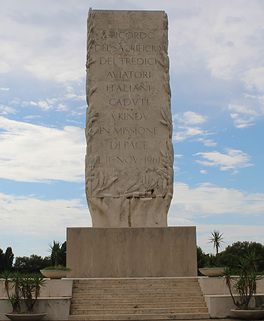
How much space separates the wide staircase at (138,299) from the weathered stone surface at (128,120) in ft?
10.1

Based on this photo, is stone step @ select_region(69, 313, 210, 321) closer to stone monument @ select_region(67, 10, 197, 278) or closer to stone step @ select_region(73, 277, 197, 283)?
stone step @ select_region(73, 277, 197, 283)

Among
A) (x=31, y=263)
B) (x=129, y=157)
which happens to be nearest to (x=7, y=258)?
(x=31, y=263)

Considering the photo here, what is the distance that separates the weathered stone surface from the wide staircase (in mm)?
3069

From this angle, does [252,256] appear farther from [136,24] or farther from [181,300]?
[136,24]

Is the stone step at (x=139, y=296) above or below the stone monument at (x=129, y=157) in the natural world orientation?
below

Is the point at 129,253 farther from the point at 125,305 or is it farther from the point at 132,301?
the point at 125,305

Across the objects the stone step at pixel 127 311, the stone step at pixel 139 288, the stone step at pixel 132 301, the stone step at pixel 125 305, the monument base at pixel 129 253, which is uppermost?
the monument base at pixel 129 253

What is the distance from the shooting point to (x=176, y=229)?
16906mm

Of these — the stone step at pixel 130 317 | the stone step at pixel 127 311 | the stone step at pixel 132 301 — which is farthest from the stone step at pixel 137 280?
the stone step at pixel 130 317

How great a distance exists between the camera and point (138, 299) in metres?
14.1

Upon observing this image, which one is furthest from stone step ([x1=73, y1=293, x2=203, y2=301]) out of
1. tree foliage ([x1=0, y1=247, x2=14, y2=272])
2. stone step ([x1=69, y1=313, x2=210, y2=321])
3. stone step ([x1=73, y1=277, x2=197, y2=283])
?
tree foliage ([x1=0, y1=247, x2=14, y2=272])

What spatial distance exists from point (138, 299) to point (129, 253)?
256 centimetres

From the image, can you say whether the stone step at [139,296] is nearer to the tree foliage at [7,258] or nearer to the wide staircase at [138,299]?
the wide staircase at [138,299]

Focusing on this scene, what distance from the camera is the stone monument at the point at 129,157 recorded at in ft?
54.4
